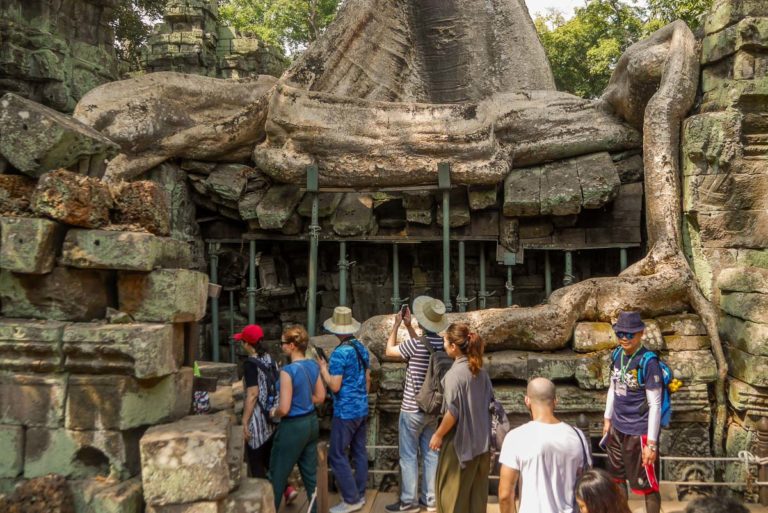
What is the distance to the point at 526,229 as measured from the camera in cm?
764

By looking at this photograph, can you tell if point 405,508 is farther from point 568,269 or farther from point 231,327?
point 231,327

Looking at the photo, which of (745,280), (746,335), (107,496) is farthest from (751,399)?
(107,496)

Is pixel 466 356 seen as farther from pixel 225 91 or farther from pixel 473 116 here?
pixel 225 91

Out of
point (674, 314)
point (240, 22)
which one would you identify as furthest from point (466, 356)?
point (240, 22)

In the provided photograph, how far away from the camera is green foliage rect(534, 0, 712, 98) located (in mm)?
16375

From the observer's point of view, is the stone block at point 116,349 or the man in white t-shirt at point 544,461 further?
the stone block at point 116,349

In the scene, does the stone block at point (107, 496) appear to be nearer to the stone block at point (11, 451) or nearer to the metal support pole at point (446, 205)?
the stone block at point (11, 451)

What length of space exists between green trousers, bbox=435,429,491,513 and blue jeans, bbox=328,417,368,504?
2.57 feet

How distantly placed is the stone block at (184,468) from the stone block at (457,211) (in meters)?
4.98

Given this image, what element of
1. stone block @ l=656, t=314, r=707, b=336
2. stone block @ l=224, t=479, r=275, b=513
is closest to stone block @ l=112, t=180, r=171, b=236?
stone block @ l=224, t=479, r=275, b=513

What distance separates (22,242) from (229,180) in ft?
14.9

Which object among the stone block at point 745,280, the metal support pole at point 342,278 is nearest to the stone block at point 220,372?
the metal support pole at point 342,278

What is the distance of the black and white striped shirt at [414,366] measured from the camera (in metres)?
4.04

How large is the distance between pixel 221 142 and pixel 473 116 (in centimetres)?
313
